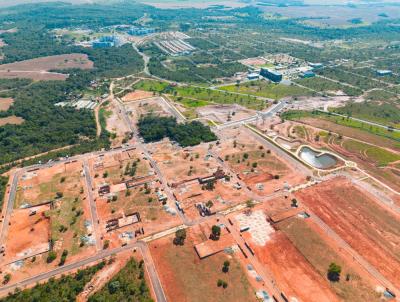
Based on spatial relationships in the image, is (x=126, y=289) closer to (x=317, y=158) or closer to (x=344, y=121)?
(x=317, y=158)

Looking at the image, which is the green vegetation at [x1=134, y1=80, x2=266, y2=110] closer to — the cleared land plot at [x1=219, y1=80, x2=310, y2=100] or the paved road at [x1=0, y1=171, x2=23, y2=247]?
the cleared land plot at [x1=219, y1=80, x2=310, y2=100]

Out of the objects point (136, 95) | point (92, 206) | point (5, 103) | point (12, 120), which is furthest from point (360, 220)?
point (5, 103)

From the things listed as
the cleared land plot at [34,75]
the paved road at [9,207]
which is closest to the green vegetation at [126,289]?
the paved road at [9,207]

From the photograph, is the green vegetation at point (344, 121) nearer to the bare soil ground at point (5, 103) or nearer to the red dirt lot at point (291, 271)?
the red dirt lot at point (291, 271)

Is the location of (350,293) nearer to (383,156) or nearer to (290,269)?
(290,269)

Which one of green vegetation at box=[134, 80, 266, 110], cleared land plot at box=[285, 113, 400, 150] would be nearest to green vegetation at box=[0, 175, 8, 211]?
green vegetation at box=[134, 80, 266, 110]
